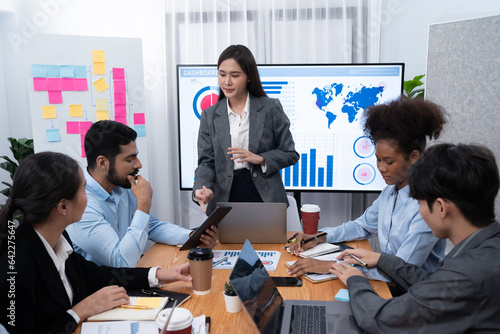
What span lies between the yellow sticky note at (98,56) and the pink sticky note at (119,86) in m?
0.18

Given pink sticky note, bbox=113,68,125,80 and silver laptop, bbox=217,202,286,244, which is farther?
pink sticky note, bbox=113,68,125,80

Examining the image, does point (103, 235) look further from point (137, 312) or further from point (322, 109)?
point (322, 109)

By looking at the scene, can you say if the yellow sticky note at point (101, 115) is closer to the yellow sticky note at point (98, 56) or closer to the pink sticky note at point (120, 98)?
the pink sticky note at point (120, 98)

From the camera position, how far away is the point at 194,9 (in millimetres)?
3584

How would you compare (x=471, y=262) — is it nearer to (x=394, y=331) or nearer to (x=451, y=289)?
(x=451, y=289)

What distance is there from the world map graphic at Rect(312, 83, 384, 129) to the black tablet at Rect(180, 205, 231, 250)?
6.00 feet

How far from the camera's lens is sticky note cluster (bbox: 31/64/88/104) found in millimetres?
3014

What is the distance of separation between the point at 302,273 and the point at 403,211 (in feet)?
1.61

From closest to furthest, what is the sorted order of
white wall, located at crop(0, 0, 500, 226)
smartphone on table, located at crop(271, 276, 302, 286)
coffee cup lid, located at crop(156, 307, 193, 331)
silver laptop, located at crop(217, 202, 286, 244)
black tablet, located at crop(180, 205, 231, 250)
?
coffee cup lid, located at crop(156, 307, 193, 331) < smartphone on table, located at crop(271, 276, 302, 286) < black tablet, located at crop(180, 205, 231, 250) < silver laptop, located at crop(217, 202, 286, 244) < white wall, located at crop(0, 0, 500, 226)

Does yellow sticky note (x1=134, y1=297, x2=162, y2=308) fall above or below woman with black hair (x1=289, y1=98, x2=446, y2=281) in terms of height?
below

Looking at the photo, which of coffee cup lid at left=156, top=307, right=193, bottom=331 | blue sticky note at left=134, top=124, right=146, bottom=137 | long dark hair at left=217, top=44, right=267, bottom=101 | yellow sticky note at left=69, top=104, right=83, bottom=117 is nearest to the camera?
coffee cup lid at left=156, top=307, right=193, bottom=331

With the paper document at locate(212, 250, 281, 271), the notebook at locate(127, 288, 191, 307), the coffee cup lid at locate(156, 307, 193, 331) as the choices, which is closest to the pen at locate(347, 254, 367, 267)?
the paper document at locate(212, 250, 281, 271)

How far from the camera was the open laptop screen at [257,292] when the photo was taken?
1.04 m

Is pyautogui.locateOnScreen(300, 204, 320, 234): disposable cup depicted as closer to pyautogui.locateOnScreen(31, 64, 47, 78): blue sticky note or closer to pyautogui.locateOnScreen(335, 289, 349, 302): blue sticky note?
pyautogui.locateOnScreen(335, 289, 349, 302): blue sticky note
